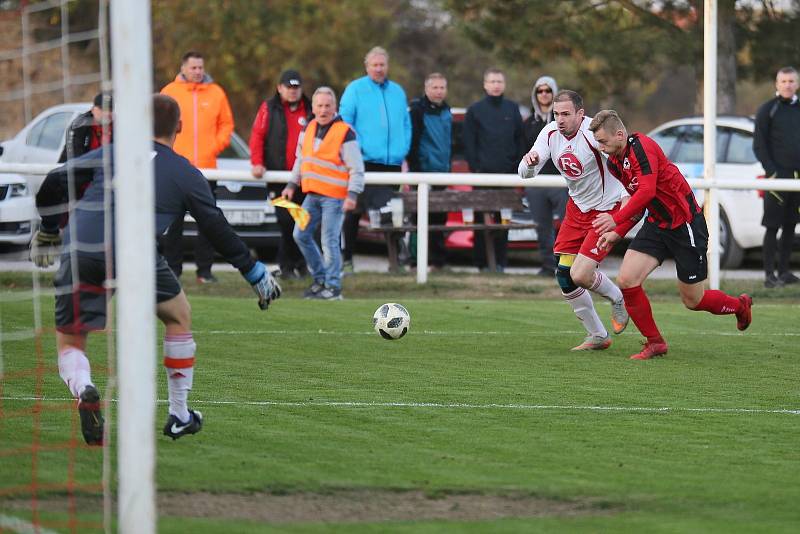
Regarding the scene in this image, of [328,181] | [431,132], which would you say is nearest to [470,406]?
[328,181]

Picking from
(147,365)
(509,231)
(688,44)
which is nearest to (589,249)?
(147,365)

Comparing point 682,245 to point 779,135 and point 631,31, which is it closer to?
point 779,135

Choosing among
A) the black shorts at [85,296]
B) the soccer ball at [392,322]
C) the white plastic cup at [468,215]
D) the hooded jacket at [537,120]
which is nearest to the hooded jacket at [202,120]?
the white plastic cup at [468,215]

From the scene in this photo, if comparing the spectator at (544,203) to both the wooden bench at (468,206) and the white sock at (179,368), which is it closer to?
the wooden bench at (468,206)

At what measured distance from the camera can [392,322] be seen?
1048cm

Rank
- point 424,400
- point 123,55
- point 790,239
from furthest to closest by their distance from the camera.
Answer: point 790,239, point 424,400, point 123,55

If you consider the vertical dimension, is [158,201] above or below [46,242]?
above

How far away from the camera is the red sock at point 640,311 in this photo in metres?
9.95

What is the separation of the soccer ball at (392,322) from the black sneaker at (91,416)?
13.4 ft

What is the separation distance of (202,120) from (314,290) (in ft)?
7.08

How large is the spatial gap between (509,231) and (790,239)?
337 centimetres

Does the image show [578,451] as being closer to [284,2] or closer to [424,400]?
[424,400]

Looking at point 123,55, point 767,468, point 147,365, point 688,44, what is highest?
point 688,44

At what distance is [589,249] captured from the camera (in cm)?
991
